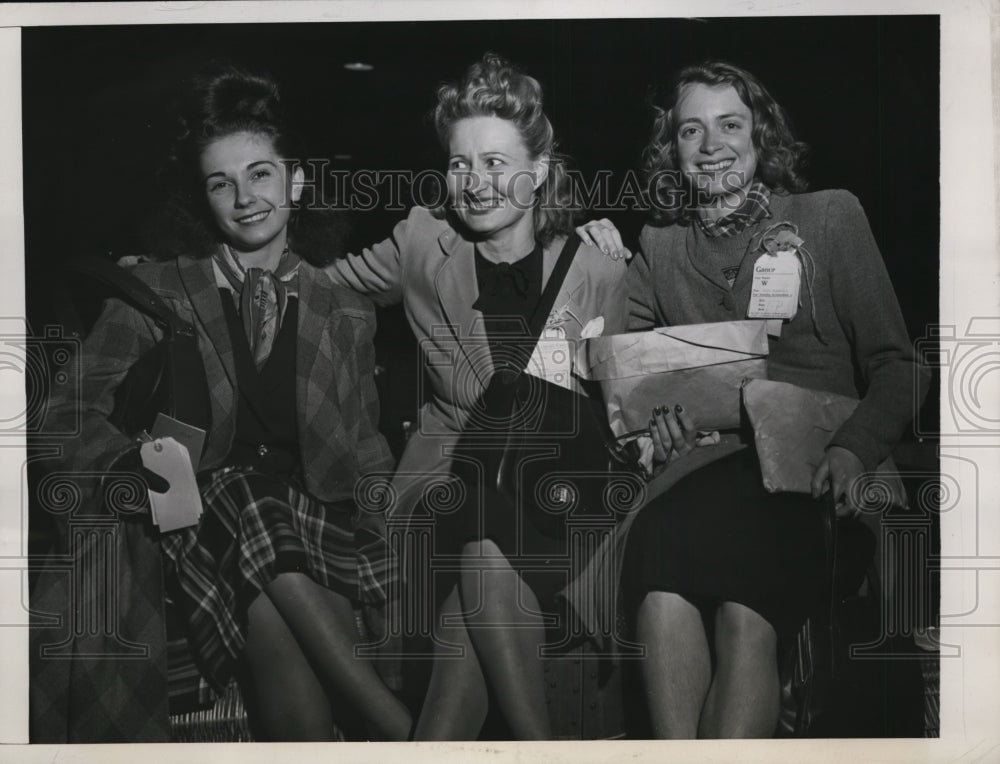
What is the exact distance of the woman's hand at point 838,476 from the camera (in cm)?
352

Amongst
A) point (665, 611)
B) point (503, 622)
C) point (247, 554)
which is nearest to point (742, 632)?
point (665, 611)

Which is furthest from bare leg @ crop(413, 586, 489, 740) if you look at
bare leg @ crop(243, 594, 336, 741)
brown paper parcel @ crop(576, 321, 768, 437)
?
brown paper parcel @ crop(576, 321, 768, 437)

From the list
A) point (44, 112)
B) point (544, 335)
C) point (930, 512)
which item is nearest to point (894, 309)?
point (930, 512)

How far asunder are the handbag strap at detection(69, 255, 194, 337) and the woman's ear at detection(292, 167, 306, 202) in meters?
0.54

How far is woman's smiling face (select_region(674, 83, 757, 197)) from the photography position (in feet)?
11.6

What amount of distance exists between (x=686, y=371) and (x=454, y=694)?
1272 mm

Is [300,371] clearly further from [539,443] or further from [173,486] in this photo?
[539,443]

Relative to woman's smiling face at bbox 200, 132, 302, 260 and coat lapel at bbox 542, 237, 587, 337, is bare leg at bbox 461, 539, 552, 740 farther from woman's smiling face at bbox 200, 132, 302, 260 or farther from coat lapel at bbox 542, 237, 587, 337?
woman's smiling face at bbox 200, 132, 302, 260

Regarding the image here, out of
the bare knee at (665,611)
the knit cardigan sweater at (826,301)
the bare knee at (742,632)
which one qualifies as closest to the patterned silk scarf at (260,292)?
the knit cardigan sweater at (826,301)

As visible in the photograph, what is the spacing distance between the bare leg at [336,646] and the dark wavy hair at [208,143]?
3.62 feet

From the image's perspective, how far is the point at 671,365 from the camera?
3.52 m

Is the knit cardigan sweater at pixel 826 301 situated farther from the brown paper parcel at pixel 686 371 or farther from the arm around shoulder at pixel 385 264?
the arm around shoulder at pixel 385 264

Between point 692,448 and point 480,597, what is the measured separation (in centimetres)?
83

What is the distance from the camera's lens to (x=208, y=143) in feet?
11.6
